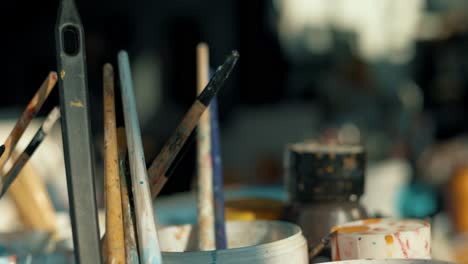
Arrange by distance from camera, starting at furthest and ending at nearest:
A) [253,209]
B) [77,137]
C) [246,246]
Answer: [253,209] < [246,246] < [77,137]

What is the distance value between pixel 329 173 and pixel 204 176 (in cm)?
15

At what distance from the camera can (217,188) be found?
82 centimetres

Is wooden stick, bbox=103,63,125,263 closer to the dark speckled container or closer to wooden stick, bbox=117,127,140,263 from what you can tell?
wooden stick, bbox=117,127,140,263

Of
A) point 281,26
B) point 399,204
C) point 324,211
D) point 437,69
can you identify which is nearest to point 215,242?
point 324,211

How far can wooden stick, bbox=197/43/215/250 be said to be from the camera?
0.75 metres

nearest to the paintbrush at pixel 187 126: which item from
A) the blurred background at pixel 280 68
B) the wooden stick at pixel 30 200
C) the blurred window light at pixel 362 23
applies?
the wooden stick at pixel 30 200

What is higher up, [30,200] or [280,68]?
[280,68]

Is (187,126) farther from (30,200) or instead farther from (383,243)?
(30,200)

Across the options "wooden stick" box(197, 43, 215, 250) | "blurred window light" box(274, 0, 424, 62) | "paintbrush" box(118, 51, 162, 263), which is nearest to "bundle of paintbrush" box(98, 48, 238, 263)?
"paintbrush" box(118, 51, 162, 263)

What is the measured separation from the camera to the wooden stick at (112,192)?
1.93 ft

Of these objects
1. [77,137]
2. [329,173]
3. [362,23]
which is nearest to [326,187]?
[329,173]

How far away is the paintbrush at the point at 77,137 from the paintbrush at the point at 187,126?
9 cm

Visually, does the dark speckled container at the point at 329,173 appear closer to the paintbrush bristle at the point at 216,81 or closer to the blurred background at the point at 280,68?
the paintbrush bristle at the point at 216,81

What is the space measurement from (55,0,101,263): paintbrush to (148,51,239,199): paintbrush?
9cm
